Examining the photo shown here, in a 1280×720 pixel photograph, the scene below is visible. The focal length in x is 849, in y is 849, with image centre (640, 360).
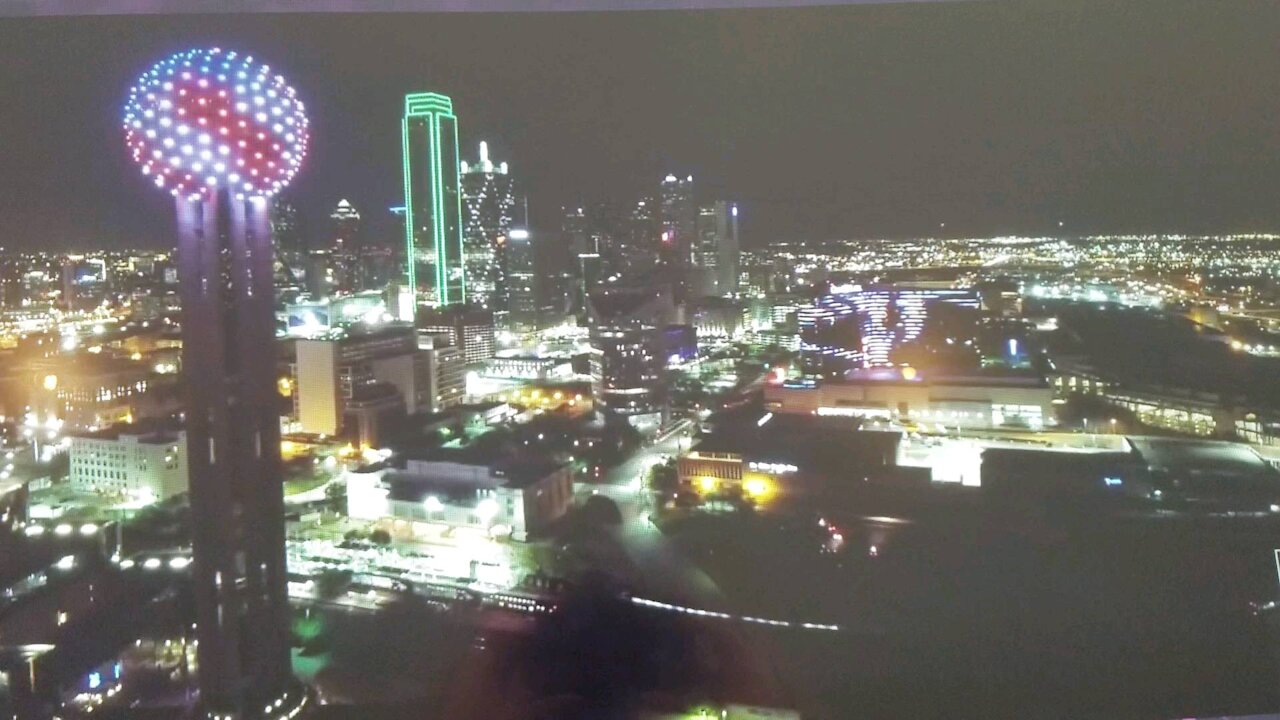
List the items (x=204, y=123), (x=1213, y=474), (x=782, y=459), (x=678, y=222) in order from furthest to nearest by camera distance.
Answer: (x=678, y=222) → (x=782, y=459) → (x=1213, y=474) → (x=204, y=123)

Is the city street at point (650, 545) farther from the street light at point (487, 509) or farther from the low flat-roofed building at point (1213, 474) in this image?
the low flat-roofed building at point (1213, 474)

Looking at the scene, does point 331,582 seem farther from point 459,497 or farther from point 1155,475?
point 1155,475

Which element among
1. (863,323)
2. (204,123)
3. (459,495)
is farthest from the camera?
(863,323)

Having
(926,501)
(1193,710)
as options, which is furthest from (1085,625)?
(926,501)

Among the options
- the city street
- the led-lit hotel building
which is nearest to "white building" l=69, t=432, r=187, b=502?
the city street

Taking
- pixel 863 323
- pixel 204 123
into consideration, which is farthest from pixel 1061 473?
pixel 204 123
